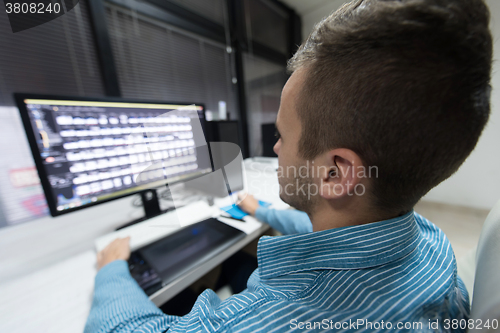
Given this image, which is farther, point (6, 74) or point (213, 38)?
point (213, 38)

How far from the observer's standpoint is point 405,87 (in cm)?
30

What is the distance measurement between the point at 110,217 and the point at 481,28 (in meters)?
1.32

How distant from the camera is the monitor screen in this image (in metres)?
0.57

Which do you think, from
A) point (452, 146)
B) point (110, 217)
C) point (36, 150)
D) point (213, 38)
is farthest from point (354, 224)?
point (213, 38)

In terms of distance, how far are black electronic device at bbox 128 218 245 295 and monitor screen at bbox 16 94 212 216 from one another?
26 centimetres

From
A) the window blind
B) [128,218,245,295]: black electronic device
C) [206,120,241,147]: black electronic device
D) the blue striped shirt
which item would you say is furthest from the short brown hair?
the window blind

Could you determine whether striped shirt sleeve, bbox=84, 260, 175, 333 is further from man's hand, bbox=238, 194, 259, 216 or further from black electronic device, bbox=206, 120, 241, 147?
black electronic device, bbox=206, 120, 241, 147

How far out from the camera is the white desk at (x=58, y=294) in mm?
414

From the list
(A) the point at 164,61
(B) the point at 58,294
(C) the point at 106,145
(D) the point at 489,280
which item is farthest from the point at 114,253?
(A) the point at 164,61

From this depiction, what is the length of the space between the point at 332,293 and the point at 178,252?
1.53 ft

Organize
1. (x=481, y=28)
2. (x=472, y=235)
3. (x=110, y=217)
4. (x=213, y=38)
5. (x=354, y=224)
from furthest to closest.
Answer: (x=213, y=38) < (x=472, y=235) < (x=110, y=217) < (x=354, y=224) < (x=481, y=28)

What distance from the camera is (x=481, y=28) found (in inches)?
11.7

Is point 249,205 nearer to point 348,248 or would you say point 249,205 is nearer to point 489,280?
point 348,248

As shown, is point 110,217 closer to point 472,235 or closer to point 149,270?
point 149,270
